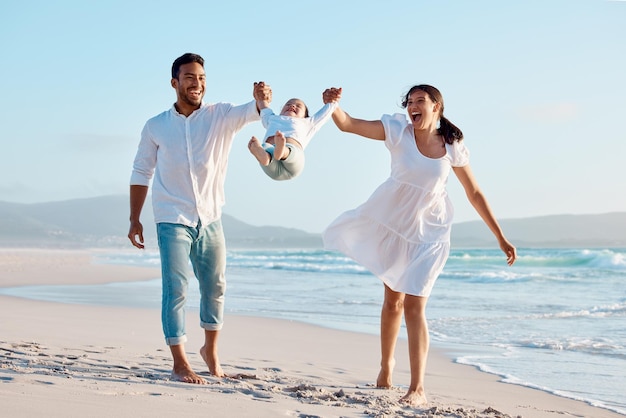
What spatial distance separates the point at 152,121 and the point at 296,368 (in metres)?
2.26

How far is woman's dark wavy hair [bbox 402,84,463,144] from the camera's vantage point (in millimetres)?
4410

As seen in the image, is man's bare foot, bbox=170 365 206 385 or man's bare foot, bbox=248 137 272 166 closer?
man's bare foot, bbox=248 137 272 166

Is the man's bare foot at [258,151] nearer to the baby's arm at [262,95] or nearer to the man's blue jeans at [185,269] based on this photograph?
the baby's arm at [262,95]

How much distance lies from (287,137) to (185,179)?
76 cm

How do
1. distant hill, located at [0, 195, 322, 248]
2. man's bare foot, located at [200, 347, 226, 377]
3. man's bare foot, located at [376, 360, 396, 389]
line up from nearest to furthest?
man's bare foot, located at [200, 347, 226, 377] < man's bare foot, located at [376, 360, 396, 389] < distant hill, located at [0, 195, 322, 248]

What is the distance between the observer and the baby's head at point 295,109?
419cm

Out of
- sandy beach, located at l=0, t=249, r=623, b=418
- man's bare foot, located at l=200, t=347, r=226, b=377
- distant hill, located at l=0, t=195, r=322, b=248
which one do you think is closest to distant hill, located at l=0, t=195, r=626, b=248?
distant hill, located at l=0, t=195, r=322, b=248

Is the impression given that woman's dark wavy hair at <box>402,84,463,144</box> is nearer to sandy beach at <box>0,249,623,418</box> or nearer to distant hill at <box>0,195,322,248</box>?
sandy beach at <box>0,249,623,418</box>

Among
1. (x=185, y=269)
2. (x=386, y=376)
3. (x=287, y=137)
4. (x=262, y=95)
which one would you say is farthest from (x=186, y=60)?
(x=386, y=376)

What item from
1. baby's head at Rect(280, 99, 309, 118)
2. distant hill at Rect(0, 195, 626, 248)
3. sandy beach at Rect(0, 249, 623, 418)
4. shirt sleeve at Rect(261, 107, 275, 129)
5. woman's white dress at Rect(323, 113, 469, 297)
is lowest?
sandy beach at Rect(0, 249, 623, 418)

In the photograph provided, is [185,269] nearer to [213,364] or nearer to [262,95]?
[213,364]

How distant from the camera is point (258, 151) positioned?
372 cm

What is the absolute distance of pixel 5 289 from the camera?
12.6 meters

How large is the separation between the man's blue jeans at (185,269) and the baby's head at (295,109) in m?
0.85
